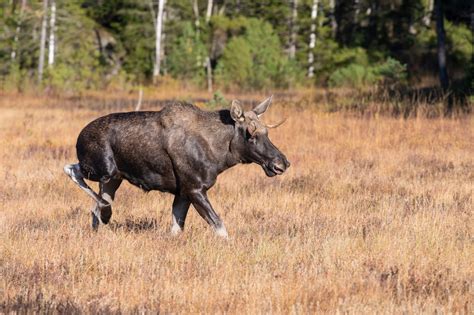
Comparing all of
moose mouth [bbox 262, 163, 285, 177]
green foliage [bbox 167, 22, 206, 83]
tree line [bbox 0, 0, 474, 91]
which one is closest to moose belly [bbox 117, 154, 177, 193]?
moose mouth [bbox 262, 163, 285, 177]

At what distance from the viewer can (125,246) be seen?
7.43 meters

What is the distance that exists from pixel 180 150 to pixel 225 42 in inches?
1725

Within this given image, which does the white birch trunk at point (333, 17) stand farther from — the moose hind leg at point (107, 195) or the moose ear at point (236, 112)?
the moose ear at point (236, 112)

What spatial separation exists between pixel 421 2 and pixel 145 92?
727 inches

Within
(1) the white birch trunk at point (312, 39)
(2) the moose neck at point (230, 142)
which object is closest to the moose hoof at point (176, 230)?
(2) the moose neck at point (230, 142)

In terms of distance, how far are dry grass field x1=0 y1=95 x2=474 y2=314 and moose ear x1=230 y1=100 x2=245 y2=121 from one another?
1.23 m

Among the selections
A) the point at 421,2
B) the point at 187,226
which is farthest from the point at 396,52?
the point at 187,226

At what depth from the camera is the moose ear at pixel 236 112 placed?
7734 mm

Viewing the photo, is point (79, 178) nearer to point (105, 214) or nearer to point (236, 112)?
point (105, 214)

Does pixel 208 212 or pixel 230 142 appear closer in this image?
pixel 208 212

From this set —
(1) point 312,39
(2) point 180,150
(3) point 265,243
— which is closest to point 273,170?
(3) point 265,243

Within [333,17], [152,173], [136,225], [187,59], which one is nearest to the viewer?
[152,173]

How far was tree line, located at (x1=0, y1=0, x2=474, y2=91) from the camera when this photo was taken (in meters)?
39.5

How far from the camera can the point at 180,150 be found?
7.97 meters
